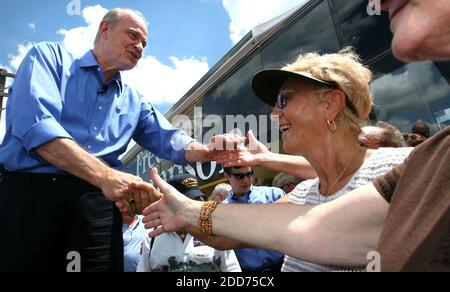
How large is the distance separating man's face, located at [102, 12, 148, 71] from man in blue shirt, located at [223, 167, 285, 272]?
A: 194 cm

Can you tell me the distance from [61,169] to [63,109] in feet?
1.08

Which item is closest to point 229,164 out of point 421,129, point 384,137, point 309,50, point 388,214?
point 384,137

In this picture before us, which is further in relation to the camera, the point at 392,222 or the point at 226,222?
the point at 226,222

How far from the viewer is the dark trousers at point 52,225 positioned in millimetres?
1448

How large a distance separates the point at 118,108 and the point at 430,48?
4.96ft

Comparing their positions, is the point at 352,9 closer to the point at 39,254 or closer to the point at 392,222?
the point at 392,222

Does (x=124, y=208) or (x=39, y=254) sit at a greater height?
(x=124, y=208)

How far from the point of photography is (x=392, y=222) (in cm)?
83

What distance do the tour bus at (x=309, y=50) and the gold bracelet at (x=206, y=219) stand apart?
2.05m

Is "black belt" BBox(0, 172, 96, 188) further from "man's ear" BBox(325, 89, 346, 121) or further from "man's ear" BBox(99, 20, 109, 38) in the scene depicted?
"man's ear" BBox(325, 89, 346, 121)

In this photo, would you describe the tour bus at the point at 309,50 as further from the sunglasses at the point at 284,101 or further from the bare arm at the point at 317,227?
the bare arm at the point at 317,227

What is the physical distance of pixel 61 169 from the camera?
1.54m

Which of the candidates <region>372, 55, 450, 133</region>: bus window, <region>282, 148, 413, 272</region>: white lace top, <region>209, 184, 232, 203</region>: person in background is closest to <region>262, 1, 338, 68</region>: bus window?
<region>372, 55, 450, 133</region>: bus window

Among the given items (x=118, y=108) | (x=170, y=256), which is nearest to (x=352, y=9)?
(x=118, y=108)
